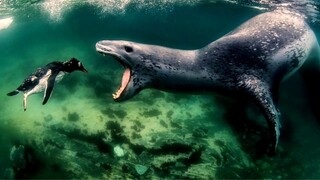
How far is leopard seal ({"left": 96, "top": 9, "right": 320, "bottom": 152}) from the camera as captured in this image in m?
4.71

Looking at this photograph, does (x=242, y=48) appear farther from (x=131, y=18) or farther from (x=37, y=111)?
(x=131, y=18)

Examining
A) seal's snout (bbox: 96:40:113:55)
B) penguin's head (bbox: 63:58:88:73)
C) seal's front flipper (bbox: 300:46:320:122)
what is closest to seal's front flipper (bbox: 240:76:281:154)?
seal's snout (bbox: 96:40:113:55)

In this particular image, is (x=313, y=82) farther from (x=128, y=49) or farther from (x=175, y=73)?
(x=128, y=49)

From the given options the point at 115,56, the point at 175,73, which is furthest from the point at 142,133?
the point at 115,56

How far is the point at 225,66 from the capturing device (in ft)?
17.0

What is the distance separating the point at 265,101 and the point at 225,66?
2.87ft

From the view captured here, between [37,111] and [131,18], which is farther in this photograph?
[131,18]

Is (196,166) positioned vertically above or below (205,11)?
below

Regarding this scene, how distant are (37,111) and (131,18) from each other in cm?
A: 501

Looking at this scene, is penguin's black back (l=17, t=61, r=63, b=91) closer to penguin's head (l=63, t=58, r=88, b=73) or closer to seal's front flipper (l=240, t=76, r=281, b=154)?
penguin's head (l=63, t=58, r=88, b=73)

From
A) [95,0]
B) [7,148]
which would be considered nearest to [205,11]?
[95,0]

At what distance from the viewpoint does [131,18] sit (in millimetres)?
11000

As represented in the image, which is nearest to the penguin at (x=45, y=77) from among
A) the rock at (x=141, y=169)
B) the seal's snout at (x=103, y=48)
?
the seal's snout at (x=103, y=48)

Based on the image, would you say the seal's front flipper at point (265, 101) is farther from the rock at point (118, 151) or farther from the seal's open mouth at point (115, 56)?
the rock at point (118, 151)
